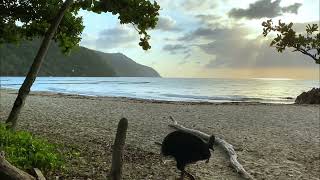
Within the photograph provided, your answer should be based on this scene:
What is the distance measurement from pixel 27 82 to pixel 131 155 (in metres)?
3.87

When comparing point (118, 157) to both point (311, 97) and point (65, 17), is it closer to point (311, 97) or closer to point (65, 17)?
point (65, 17)

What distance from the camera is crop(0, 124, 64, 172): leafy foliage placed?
9.73 meters

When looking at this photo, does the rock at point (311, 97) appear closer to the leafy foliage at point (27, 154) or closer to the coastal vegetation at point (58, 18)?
the coastal vegetation at point (58, 18)

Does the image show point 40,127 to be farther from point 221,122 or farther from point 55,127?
point 221,122

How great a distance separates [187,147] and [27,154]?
382 centimetres

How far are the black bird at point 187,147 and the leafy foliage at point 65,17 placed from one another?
706cm

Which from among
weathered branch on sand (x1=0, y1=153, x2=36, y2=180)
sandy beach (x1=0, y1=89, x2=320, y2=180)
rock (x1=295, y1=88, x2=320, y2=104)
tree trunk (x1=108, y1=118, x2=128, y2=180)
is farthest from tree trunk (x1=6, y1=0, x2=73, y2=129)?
rock (x1=295, y1=88, x2=320, y2=104)

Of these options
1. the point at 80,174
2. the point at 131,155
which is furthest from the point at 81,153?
the point at 80,174

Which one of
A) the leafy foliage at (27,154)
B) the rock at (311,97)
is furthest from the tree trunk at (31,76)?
the rock at (311,97)

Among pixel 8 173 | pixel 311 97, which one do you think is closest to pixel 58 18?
pixel 8 173

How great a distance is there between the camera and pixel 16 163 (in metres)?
9.49

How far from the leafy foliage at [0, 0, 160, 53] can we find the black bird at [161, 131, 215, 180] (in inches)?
278

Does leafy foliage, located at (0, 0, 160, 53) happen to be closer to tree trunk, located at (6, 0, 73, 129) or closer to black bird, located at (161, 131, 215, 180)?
tree trunk, located at (6, 0, 73, 129)

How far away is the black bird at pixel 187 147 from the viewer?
9195 millimetres
